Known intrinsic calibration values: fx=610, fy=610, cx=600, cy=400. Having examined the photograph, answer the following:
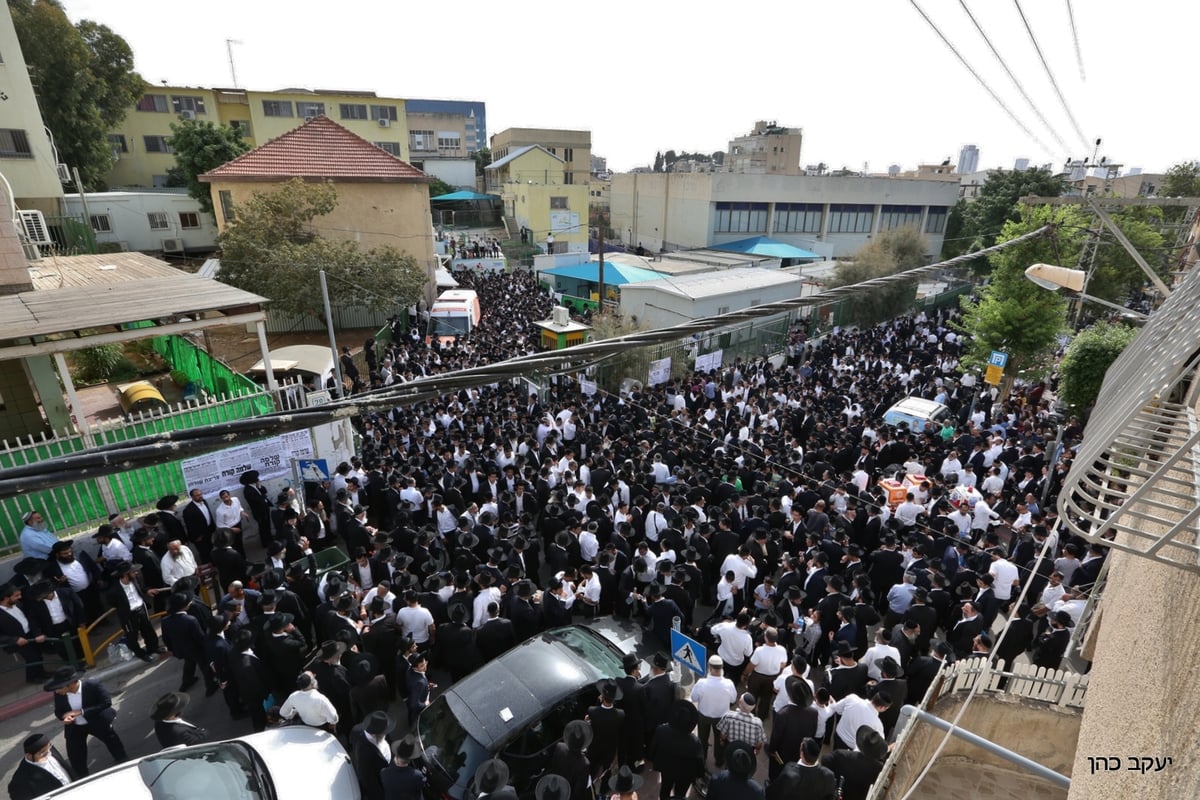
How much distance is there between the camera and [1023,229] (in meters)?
15.0

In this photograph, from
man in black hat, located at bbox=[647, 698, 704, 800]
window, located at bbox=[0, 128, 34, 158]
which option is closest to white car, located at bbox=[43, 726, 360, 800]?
man in black hat, located at bbox=[647, 698, 704, 800]

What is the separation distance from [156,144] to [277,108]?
6.73 meters

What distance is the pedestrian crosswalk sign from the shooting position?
5594 mm

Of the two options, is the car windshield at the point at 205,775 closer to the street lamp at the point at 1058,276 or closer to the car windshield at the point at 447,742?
the car windshield at the point at 447,742

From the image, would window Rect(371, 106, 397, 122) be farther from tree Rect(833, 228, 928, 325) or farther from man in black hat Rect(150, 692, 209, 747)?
man in black hat Rect(150, 692, 209, 747)

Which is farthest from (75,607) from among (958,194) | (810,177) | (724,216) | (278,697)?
(958,194)

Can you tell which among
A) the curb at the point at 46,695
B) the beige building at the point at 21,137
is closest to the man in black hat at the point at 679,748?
the curb at the point at 46,695

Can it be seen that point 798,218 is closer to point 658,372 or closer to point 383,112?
point 383,112

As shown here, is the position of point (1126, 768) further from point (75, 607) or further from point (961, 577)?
point (75, 607)

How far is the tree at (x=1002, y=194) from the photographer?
113 feet

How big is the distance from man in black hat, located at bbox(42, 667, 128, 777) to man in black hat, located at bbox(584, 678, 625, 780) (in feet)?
13.1

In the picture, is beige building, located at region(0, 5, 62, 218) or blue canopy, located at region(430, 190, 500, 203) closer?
beige building, located at region(0, 5, 62, 218)

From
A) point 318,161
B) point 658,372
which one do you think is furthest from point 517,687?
point 318,161

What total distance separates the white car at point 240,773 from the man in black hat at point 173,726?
45 centimetres
